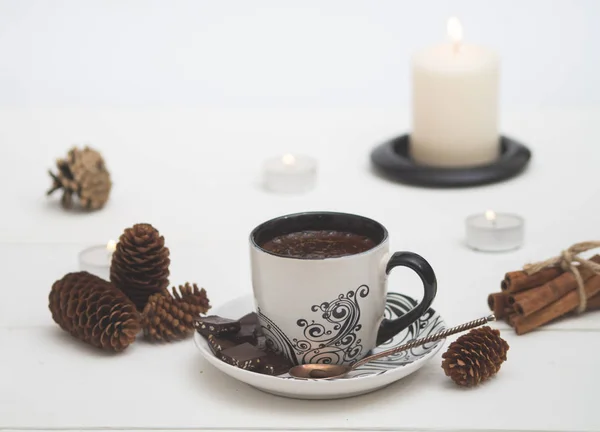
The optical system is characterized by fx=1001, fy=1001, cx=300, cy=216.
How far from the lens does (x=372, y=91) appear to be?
8.58ft

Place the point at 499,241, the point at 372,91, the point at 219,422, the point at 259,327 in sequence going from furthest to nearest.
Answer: the point at 372,91 < the point at 499,241 < the point at 259,327 < the point at 219,422

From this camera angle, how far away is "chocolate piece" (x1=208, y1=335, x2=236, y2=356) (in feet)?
2.86

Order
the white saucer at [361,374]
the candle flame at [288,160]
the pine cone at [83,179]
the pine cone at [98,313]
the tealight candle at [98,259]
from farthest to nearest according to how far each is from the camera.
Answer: the candle flame at [288,160] → the pine cone at [83,179] → the tealight candle at [98,259] → the pine cone at [98,313] → the white saucer at [361,374]

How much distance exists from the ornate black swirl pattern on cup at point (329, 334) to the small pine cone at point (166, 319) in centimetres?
12

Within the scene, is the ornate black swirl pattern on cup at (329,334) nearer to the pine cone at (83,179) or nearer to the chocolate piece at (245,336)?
the chocolate piece at (245,336)

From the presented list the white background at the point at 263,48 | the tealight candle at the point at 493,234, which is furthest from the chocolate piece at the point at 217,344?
the white background at the point at 263,48

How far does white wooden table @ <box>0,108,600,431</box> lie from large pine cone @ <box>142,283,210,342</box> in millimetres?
14

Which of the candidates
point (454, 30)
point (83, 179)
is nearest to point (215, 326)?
point (83, 179)

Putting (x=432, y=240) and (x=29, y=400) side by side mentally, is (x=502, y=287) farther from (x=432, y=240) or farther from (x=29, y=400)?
(x=29, y=400)

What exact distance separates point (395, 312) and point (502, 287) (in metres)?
0.12

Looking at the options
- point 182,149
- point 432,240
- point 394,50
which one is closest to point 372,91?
point 394,50

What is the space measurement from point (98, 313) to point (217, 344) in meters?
0.13

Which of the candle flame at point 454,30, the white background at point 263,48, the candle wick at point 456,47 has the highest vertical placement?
the candle flame at point 454,30

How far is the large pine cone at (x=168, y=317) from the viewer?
97 cm
